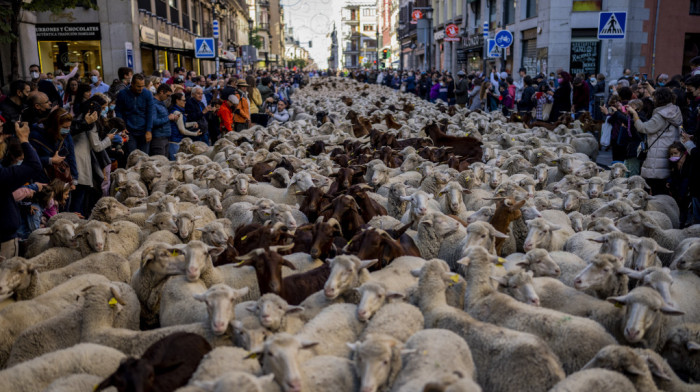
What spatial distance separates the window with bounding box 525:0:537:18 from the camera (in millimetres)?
24877

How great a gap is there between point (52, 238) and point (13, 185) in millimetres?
874

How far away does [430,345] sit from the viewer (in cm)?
325

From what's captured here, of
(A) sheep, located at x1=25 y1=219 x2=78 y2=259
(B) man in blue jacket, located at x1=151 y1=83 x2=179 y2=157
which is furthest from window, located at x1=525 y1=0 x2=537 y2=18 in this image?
(A) sheep, located at x1=25 y1=219 x2=78 y2=259

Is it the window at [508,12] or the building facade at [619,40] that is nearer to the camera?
the building facade at [619,40]

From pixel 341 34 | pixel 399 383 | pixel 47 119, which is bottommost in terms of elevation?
pixel 399 383

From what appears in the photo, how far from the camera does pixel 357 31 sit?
157250 mm

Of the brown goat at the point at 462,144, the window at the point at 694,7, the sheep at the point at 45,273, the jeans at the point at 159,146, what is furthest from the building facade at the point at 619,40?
the sheep at the point at 45,273

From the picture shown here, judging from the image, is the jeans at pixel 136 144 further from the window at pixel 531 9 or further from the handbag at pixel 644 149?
the window at pixel 531 9

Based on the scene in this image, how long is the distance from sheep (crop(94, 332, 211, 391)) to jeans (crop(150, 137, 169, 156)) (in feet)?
24.4

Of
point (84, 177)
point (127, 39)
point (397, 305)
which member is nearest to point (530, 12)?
point (127, 39)

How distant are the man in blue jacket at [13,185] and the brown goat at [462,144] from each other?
7340 millimetres

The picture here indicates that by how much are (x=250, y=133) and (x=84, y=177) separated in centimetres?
585

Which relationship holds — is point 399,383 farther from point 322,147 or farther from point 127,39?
point 127,39

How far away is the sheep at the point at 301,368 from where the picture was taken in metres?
3.00
